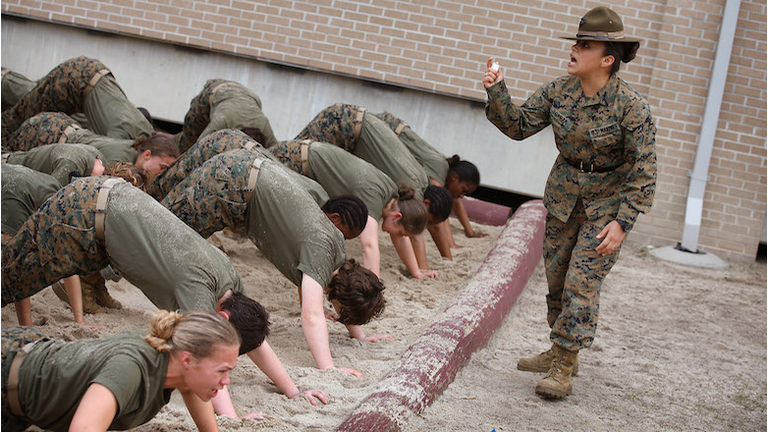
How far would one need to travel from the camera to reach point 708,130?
8.94m

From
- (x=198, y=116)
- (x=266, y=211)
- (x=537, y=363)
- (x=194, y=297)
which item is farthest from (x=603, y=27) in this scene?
(x=198, y=116)

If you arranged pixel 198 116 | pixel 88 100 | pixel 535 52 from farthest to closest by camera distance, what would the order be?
1. pixel 535 52
2. pixel 198 116
3. pixel 88 100

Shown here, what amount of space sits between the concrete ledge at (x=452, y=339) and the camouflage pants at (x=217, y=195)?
46.6 inches

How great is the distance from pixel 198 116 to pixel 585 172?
4.12 m

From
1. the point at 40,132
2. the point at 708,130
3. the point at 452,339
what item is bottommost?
the point at 452,339

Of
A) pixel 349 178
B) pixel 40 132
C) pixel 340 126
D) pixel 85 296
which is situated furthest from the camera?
pixel 340 126

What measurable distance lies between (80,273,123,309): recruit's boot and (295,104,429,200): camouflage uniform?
2.36 metres

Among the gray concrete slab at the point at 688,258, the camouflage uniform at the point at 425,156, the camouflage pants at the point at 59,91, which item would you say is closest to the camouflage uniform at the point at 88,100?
the camouflage pants at the point at 59,91

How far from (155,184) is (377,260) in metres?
1.49

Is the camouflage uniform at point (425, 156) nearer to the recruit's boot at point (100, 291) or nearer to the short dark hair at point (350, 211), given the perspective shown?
the short dark hair at point (350, 211)

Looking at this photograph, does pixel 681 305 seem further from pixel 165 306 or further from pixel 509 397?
pixel 165 306

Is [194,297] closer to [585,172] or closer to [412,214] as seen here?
[585,172]

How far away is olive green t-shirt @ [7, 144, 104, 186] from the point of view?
195 inches

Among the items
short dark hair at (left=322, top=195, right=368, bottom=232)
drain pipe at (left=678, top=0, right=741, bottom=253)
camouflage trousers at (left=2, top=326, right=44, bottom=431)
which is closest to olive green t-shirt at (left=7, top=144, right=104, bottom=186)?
short dark hair at (left=322, top=195, right=368, bottom=232)
